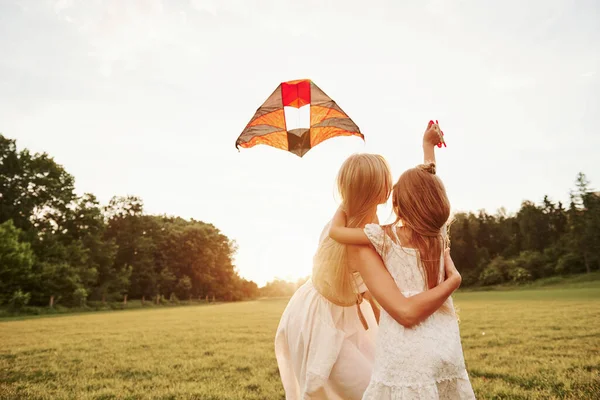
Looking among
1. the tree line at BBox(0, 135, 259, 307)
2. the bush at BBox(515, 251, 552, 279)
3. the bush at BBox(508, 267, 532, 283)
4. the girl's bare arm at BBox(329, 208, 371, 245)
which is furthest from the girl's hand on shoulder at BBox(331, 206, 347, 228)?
the bush at BBox(515, 251, 552, 279)

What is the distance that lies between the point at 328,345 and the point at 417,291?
81cm

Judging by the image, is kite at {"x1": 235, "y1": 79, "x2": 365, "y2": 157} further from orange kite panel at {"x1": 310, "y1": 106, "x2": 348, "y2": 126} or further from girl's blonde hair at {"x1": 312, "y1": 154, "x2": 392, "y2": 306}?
girl's blonde hair at {"x1": 312, "y1": 154, "x2": 392, "y2": 306}

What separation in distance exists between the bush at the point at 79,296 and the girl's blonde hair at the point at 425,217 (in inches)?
1678

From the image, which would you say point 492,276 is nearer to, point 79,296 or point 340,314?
point 79,296

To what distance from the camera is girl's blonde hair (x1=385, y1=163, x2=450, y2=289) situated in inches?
86.2

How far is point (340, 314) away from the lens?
110 inches

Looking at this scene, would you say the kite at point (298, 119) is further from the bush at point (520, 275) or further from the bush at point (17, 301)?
the bush at point (520, 275)

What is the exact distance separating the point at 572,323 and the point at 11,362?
44.6 feet

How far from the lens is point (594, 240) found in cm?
5312

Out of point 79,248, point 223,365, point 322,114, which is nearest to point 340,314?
point 322,114

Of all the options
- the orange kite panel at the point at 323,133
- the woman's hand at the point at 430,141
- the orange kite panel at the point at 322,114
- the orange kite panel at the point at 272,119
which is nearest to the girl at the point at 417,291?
the woman's hand at the point at 430,141

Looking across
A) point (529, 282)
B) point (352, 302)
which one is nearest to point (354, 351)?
point (352, 302)

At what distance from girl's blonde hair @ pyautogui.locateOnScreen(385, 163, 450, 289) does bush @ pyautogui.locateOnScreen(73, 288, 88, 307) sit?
140ft

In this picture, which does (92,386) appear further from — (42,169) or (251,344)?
(42,169)
